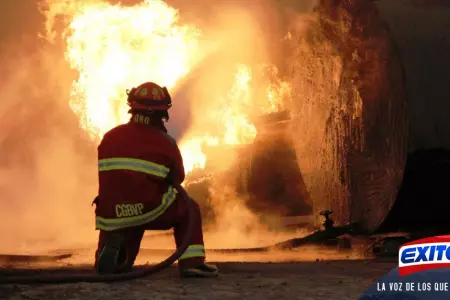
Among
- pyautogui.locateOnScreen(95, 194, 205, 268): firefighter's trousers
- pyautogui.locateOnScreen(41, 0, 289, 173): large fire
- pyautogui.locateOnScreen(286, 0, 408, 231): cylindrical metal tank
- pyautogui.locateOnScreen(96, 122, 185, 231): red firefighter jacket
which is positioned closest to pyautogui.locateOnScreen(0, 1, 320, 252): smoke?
pyautogui.locateOnScreen(41, 0, 289, 173): large fire

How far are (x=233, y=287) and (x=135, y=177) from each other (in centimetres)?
115

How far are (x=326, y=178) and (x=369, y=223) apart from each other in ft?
4.91

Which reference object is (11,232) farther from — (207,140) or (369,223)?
(369,223)

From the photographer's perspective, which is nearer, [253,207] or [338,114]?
[338,114]

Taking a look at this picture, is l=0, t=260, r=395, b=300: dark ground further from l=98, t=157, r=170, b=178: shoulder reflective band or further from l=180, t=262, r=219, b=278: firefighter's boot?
l=98, t=157, r=170, b=178: shoulder reflective band

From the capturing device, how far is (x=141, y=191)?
471cm

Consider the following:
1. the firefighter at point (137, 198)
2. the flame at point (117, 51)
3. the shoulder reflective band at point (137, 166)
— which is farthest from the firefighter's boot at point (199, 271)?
the flame at point (117, 51)

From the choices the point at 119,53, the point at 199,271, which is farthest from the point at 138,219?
the point at 119,53

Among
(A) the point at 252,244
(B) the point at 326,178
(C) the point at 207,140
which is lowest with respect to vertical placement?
(A) the point at 252,244

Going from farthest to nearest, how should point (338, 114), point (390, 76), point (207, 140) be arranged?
1. point (207, 140)
2. point (338, 114)
3. point (390, 76)

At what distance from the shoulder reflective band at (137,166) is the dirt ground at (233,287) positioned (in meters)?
0.82

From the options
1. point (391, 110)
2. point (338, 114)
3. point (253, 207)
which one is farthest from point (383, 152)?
point (253, 207)

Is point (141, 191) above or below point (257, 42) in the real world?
below

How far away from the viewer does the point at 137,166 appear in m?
4.72
